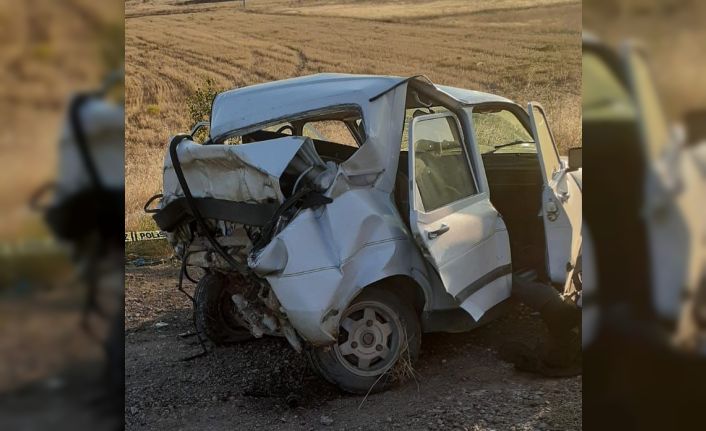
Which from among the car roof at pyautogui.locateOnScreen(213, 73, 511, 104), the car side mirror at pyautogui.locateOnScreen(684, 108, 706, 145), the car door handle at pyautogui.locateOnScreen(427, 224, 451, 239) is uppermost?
the car roof at pyautogui.locateOnScreen(213, 73, 511, 104)

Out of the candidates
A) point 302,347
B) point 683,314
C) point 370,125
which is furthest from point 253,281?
point 683,314

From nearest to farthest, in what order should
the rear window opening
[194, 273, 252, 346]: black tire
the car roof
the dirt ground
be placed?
the dirt ground
the car roof
the rear window opening
[194, 273, 252, 346]: black tire

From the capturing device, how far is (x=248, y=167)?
4348mm

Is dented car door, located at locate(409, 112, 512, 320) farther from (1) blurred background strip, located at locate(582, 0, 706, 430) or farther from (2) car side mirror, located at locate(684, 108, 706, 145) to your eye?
(2) car side mirror, located at locate(684, 108, 706, 145)

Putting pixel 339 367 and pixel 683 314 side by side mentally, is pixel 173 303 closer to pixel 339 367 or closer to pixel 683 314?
pixel 339 367

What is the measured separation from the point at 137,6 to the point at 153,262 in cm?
275

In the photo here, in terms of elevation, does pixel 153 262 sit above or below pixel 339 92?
below

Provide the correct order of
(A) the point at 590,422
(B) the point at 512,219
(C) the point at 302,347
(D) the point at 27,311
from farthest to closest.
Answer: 1. (B) the point at 512,219
2. (C) the point at 302,347
3. (A) the point at 590,422
4. (D) the point at 27,311

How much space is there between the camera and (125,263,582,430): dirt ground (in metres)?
4.29

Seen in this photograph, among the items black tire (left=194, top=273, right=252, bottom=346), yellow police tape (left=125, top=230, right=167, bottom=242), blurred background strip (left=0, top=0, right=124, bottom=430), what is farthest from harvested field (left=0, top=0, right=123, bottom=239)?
yellow police tape (left=125, top=230, right=167, bottom=242)

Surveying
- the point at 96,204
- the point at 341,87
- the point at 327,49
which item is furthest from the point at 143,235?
the point at 96,204

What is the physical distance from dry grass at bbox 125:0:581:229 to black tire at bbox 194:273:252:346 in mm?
1896

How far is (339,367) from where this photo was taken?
4.33m

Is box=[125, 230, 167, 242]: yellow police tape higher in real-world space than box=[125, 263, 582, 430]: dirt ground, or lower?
higher
